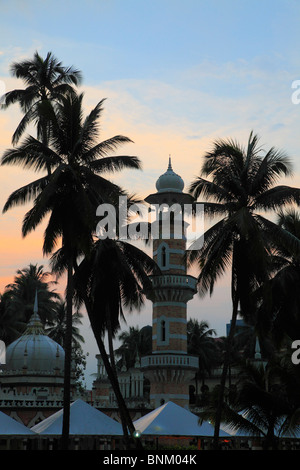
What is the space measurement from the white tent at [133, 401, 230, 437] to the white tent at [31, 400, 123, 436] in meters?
1.14

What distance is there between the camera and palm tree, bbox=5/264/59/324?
2840 inches

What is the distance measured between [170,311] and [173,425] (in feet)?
63.5

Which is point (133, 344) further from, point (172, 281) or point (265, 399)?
point (265, 399)

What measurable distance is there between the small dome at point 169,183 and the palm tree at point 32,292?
23.2m

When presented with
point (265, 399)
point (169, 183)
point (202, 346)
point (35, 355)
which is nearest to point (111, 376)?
point (265, 399)

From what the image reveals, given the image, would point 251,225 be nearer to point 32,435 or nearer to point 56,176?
point 56,176

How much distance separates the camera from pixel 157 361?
48.1 meters

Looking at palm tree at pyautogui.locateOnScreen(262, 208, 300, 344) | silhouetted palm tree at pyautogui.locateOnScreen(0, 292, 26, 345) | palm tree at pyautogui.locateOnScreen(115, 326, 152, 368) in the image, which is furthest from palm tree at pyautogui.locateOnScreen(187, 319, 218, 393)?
palm tree at pyautogui.locateOnScreen(262, 208, 300, 344)

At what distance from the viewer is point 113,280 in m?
30.7

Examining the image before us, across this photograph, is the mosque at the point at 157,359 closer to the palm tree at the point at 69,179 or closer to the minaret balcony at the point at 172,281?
the minaret balcony at the point at 172,281

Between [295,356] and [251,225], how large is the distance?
5.10m

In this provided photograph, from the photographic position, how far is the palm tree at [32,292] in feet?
237

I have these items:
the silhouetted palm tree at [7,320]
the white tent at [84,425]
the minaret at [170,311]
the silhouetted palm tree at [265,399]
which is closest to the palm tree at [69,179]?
the white tent at [84,425]

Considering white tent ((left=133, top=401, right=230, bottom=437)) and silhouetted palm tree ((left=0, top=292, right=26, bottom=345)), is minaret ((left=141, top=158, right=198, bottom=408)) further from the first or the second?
silhouetted palm tree ((left=0, top=292, right=26, bottom=345))
